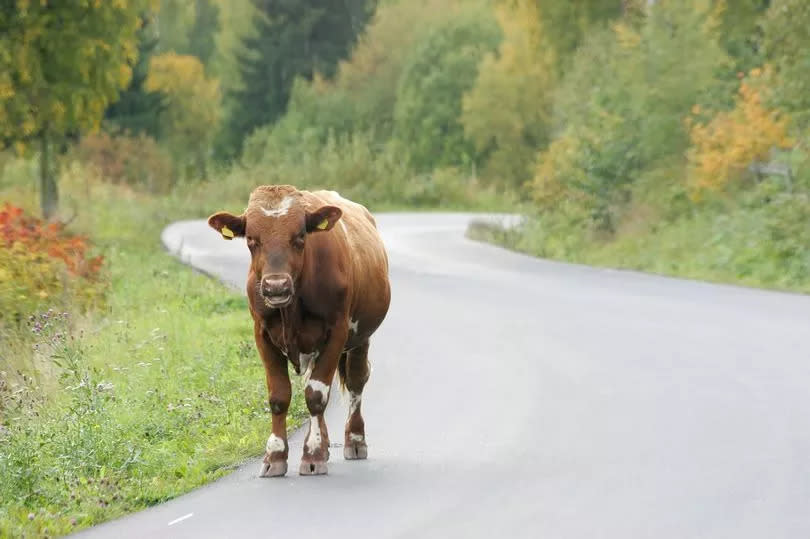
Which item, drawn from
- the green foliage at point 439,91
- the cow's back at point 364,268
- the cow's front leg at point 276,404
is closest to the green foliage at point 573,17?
the cow's back at point 364,268

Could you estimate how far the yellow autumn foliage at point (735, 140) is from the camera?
1217 inches

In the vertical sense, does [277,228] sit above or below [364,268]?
above

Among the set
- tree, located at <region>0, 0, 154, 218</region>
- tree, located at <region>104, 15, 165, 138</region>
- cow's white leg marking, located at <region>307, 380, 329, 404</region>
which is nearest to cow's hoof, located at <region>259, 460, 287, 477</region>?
cow's white leg marking, located at <region>307, 380, 329, 404</region>

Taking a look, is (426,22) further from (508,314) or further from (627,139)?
(508,314)

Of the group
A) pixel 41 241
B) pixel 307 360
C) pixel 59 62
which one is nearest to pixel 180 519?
pixel 307 360

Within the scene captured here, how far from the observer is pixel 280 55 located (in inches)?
3878

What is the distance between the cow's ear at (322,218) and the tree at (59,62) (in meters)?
21.7

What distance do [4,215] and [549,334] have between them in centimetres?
671

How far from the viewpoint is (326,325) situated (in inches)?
439

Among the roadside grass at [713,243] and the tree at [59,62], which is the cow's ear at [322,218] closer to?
the roadside grass at [713,243]

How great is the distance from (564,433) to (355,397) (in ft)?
5.40

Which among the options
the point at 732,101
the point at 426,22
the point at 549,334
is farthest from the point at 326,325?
the point at 426,22

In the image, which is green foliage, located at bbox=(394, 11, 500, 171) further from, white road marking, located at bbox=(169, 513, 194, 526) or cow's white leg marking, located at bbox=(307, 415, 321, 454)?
white road marking, located at bbox=(169, 513, 194, 526)

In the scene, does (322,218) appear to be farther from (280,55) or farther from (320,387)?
(280,55)
